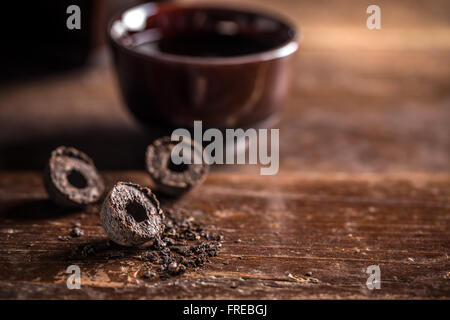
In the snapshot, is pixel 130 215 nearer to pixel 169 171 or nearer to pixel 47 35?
pixel 169 171

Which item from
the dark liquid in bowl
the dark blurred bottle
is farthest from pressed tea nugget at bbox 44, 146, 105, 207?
the dark blurred bottle

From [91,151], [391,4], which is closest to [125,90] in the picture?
[91,151]

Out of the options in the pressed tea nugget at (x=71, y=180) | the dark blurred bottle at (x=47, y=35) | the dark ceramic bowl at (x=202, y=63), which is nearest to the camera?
the pressed tea nugget at (x=71, y=180)

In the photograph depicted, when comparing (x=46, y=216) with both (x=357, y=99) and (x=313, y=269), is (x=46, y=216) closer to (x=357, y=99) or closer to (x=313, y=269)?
(x=313, y=269)
